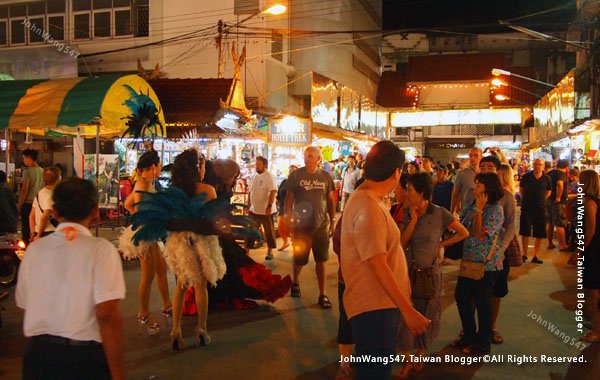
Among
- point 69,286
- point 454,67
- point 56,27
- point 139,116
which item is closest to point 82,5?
point 56,27

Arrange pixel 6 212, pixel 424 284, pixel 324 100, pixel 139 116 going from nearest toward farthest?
pixel 424 284
pixel 6 212
pixel 139 116
pixel 324 100

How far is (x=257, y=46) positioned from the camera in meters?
19.1

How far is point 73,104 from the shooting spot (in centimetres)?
1016

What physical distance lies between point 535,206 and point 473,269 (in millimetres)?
5759

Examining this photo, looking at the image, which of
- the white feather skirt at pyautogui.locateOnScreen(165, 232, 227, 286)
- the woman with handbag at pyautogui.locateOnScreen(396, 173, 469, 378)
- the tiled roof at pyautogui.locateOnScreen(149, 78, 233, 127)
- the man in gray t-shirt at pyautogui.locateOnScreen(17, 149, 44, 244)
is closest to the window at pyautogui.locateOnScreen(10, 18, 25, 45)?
the tiled roof at pyautogui.locateOnScreen(149, 78, 233, 127)

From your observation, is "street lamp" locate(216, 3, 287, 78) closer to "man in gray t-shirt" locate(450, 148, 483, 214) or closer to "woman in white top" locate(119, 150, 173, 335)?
"man in gray t-shirt" locate(450, 148, 483, 214)

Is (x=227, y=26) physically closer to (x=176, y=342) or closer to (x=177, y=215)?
(x=177, y=215)

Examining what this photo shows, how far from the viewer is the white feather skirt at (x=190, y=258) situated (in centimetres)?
506

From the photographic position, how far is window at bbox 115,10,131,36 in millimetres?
21125

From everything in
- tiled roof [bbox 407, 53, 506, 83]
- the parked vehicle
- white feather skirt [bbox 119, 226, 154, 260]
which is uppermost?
Result: tiled roof [bbox 407, 53, 506, 83]

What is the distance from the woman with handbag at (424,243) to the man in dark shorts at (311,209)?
236 centimetres

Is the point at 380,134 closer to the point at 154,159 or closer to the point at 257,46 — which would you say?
the point at 257,46

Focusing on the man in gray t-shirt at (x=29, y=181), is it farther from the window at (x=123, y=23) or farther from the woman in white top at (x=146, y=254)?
the window at (x=123, y=23)

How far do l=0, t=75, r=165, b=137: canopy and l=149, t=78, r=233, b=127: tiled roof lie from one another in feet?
5.49
